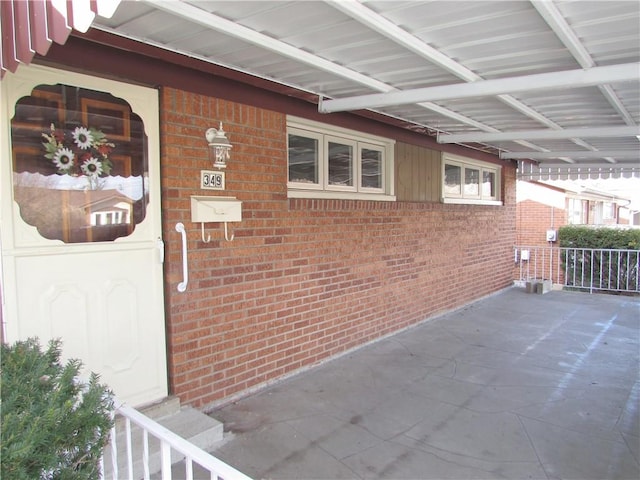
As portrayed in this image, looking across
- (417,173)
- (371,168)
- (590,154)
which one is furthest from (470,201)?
(371,168)

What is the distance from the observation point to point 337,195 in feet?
17.5

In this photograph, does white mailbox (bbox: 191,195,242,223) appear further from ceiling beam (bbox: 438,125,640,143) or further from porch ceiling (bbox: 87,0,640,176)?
ceiling beam (bbox: 438,125,640,143)

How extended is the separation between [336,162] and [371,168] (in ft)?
2.47

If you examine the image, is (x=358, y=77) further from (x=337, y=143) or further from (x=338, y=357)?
(x=338, y=357)

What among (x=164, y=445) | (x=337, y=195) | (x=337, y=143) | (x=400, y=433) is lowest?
(x=400, y=433)

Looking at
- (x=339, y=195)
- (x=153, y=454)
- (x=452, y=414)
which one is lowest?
(x=452, y=414)

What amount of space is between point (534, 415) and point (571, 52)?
2.86 m

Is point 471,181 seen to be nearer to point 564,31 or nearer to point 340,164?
point 340,164

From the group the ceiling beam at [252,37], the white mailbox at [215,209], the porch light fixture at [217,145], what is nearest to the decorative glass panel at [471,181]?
the ceiling beam at [252,37]

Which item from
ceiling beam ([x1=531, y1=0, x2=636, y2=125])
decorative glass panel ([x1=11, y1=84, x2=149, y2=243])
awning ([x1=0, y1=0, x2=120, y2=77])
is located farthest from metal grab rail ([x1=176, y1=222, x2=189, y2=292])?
ceiling beam ([x1=531, y1=0, x2=636, y2=125])

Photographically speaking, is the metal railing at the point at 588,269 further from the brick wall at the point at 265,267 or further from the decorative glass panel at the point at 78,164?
the decorative glass panel at the point at 78,164

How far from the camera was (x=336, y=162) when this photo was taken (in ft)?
18.1

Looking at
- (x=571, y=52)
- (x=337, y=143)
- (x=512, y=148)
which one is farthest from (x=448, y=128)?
(x=571, y=52)

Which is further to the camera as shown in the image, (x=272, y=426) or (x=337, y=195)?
(x=337, y=195)
